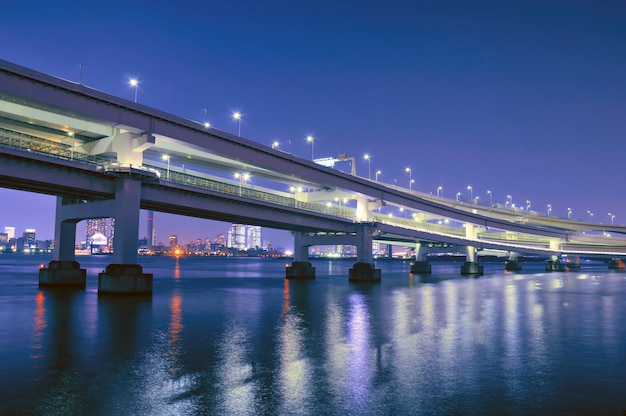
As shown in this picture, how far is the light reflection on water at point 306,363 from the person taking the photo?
11695mm

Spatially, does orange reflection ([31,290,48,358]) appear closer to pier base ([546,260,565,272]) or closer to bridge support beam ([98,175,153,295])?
bridge support beam ([98,175,153,295])

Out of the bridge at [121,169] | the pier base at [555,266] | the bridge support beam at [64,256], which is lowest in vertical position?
the pier base at [555,266]

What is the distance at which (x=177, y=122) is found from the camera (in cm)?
4341

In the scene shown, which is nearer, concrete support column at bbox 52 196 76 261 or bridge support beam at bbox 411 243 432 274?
concrete support column at bbox 52 196 76 261

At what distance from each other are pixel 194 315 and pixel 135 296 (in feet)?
37.4

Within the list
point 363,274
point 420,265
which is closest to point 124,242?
point 363,274

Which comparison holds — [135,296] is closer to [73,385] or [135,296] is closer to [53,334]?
[53,334]

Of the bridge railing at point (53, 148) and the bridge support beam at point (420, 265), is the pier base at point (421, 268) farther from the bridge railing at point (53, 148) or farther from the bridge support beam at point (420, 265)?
the bridge railing at point (53, 148)

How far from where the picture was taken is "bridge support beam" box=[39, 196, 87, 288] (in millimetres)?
48272

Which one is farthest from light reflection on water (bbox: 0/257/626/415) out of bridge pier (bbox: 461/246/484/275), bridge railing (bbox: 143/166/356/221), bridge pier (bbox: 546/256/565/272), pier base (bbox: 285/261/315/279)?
bridge pier (bbox: 546/256/565/272)

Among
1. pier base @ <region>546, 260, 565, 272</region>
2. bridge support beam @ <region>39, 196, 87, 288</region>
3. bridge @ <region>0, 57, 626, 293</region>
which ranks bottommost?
pier base @ <region>546, 260, 565, 272</region>

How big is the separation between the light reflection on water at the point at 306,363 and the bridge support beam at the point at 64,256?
16.9 m

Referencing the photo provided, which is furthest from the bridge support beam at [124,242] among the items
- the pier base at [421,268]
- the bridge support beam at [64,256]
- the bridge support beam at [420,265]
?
the bridge support beam at [420,265]

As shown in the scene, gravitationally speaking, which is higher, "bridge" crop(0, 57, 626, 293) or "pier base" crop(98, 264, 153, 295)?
"bridge" crop(0, 57, 626, 293)
